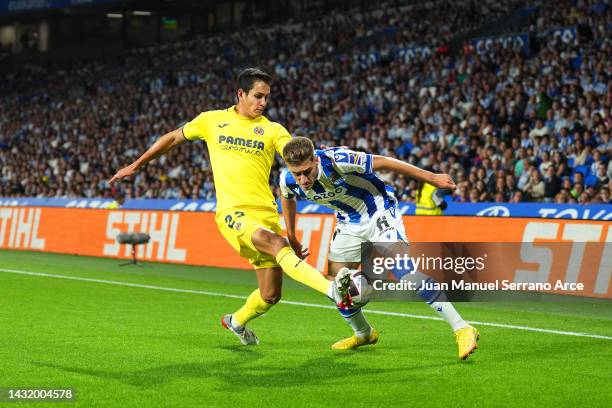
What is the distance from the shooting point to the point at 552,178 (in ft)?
63.9

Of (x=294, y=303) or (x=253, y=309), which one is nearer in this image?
(x=253, y=309)

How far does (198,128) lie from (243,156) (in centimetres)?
53

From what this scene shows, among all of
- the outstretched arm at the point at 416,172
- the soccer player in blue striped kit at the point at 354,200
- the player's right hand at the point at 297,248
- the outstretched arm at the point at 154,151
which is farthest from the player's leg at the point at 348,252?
the outstretched arm at the point at 154,151

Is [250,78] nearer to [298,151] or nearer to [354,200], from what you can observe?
[298,151]

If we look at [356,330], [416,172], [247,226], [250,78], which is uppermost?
[250,78]

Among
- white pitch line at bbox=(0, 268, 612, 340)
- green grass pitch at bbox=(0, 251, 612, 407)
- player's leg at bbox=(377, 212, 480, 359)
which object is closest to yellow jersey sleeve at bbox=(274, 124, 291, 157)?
player's leg at bbox=(377, 212, 480, 359)

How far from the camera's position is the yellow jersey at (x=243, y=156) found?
8664 millimetres

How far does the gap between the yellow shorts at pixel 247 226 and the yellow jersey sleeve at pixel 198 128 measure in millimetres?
752

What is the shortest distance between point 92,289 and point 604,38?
15644 mm

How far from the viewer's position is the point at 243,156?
28.6 feet

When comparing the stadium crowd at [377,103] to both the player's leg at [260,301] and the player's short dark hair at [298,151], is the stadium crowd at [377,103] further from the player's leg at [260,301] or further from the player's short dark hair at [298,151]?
the player's short dark hair at [298,151]

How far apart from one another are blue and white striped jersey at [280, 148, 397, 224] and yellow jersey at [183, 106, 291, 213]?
0.84ft

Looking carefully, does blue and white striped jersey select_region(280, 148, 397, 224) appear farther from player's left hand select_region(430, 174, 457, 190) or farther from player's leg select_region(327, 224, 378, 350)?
player's left hand select_region(430, 174, 457, 190)

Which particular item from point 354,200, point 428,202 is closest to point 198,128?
point 354,200
